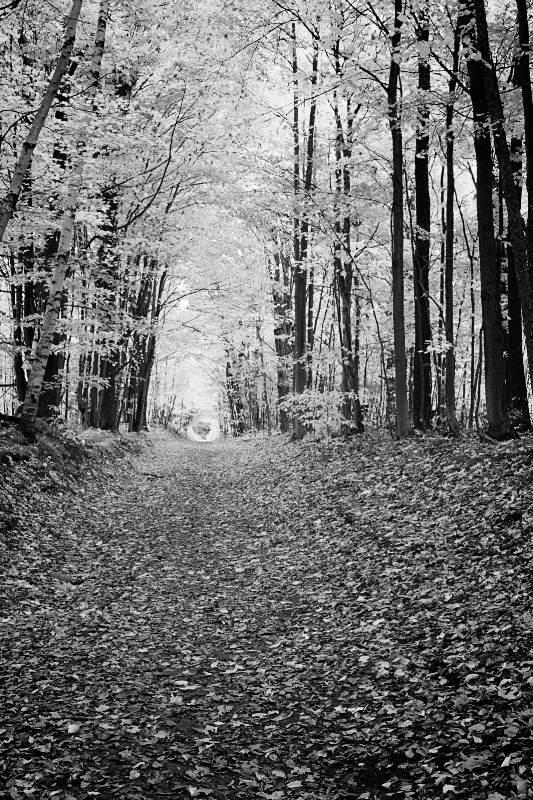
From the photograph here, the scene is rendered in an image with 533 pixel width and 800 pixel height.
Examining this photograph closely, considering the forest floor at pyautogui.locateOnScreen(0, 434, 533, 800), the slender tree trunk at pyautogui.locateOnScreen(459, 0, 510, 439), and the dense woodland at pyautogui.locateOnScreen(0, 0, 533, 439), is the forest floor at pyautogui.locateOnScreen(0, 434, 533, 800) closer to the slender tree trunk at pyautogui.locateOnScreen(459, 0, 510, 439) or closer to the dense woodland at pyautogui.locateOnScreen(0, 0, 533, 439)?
the slender tree trunk at pyautogui.locateOnScreen(459, 0, 510, 439)

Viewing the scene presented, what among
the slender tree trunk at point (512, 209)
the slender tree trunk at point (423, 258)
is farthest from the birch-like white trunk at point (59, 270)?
the slender tree trunk at point (512, 209)

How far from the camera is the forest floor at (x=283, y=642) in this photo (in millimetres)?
4230

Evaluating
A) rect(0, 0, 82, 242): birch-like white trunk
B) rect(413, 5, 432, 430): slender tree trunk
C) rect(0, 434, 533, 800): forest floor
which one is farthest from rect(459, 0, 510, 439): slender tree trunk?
rect(0, 0, 82, 242): birch-like white trunk

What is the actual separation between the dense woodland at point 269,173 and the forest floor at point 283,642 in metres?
2.96

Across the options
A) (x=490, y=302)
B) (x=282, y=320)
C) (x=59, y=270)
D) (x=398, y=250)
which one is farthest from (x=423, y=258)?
(x=282, y=320)

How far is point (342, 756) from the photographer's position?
4.45 meters

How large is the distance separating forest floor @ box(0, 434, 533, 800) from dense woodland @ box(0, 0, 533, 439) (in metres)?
2.96

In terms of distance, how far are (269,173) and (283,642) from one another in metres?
15.9

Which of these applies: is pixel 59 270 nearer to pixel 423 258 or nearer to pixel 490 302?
pixel 423 258

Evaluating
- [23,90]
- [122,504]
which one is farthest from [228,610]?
[23,90]

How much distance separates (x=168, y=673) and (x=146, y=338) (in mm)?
23831

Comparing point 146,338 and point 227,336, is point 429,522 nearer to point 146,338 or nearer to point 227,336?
point 146,338

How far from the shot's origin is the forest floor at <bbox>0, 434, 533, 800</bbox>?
13.9 feet

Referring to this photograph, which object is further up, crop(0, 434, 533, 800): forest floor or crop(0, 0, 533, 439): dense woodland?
crop(0, 0, 533, 439): dense woodland
